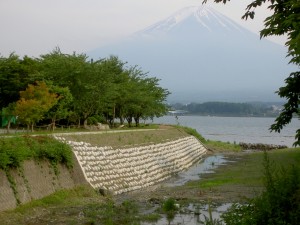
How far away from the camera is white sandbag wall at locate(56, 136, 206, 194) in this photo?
24783 millimetres

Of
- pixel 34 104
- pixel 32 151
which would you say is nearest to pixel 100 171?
pixel 32 151

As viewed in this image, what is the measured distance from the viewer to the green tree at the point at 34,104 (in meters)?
32.4

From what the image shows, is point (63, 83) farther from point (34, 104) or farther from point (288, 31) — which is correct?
point (288, 31)

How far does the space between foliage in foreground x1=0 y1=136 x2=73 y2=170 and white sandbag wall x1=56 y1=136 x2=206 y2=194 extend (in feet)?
5.11

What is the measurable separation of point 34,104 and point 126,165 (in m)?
7.78

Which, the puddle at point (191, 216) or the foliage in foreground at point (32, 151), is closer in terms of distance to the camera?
the puddle at point (191, 216)

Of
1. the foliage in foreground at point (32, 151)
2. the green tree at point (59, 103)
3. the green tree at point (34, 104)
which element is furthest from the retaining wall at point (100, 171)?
the green tree at point (59, 103)

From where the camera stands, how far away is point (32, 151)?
19984 mm

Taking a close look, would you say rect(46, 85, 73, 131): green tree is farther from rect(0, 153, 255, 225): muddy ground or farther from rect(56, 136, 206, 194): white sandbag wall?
rect(0, 153, 255, 225): muddy ground

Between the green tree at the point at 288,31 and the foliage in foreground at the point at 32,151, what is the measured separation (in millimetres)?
8873

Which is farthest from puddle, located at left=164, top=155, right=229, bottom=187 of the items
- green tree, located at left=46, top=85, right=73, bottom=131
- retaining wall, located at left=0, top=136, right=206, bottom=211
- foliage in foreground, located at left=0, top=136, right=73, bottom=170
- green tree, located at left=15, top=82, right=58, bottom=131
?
green tree, located at left=46, top=85, right=73, bottom=131

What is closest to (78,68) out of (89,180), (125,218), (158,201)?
(89,180)

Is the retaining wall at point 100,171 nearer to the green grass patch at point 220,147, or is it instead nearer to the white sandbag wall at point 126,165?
the white sandbag wall at point 126,165

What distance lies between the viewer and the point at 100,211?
1777cm
